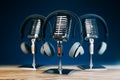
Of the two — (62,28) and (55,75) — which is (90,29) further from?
(55,75)

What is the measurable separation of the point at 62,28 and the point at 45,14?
0.53m

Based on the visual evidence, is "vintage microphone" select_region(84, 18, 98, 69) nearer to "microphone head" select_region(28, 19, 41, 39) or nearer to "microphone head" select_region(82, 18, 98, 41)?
"microphone head" select_region(82, 18, 98, 41)

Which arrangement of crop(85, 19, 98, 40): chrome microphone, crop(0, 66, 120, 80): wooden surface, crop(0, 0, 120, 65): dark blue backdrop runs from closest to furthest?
1. crop(0, 66, 120, 80): wooden surface
2. crop(85, 19, 98, 40): chrome microphone
3. crop(0, 0, 120, 65): dark blue backdrop

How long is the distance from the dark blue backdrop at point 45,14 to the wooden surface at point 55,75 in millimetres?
168

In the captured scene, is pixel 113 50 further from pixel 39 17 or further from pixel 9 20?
pixel 9 20

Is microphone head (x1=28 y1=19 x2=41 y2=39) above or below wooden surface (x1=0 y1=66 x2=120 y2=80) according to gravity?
above

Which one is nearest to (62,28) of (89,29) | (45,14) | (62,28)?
(62,28)

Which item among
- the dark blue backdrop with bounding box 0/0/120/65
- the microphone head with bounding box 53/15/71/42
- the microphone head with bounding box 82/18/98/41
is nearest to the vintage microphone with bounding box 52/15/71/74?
the microphone head with bounding box 53/15/71/42

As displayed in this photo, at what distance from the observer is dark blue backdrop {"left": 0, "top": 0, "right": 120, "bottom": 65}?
2.53 metres

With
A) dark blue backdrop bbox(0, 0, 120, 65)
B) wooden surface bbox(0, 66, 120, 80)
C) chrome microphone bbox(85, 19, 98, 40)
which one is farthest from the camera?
dark blue backdrop bbox(0, 0, 120, 65)

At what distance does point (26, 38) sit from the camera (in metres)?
2.55

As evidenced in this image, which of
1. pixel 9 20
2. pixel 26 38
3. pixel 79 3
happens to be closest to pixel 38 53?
pixel 26 38

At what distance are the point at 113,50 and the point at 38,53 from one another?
635 mm

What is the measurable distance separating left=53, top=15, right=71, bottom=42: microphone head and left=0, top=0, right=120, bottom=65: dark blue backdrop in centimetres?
48
